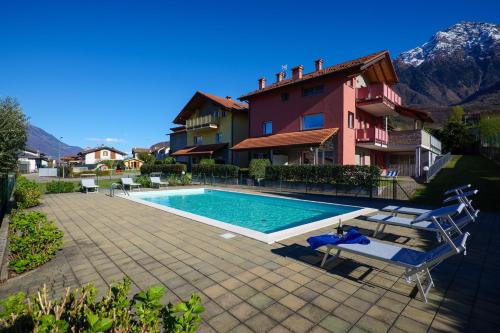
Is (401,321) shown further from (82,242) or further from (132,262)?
(82,242)

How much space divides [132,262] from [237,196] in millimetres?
12967

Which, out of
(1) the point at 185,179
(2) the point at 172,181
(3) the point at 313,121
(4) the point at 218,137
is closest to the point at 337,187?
(3) the point at 313,121

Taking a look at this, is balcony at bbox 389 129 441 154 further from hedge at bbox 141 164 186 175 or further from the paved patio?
hedge at bbox 141 164 186 175

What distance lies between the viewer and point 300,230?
768 centimetres

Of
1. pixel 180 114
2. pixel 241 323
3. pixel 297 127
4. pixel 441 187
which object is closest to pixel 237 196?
pixel 297 127

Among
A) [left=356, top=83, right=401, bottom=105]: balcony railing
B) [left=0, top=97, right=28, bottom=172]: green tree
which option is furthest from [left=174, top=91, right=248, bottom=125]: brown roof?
[left=0, top=97, right=28, bottom=172]: green tree

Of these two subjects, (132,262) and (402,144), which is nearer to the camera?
(132,262)

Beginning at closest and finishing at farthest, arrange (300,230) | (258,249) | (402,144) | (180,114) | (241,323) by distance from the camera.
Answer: (241,323) < (258,249) < (300,230) < (402,144) < (180,114)

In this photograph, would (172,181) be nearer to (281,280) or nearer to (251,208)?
(251,208)

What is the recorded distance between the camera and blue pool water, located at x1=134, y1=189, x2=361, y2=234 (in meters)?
11.6

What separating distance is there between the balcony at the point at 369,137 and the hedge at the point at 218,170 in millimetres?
11173

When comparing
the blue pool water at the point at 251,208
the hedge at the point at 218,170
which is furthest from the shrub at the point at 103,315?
the hedge at the point at 218,170

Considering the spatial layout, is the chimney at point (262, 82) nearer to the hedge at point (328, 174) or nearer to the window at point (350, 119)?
the window at point (350, 119)

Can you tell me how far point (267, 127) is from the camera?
27.7m
